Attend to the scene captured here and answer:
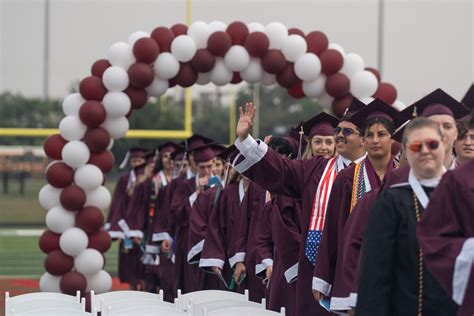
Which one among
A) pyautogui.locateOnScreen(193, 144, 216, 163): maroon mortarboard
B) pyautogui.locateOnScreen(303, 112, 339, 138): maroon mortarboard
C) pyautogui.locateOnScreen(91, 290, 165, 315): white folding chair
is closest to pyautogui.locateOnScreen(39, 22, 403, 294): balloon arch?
pyautogui.locateOnScreen(193, 144, 216, 163): maroon mortarboard

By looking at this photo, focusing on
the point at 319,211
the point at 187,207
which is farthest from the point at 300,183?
the point at 187,207

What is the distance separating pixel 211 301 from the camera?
7.82 metres

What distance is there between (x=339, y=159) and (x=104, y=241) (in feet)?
23.1

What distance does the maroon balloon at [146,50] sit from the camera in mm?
14516

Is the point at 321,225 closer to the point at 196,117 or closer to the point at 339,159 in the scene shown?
the point at 339,159

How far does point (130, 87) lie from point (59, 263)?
2.24m

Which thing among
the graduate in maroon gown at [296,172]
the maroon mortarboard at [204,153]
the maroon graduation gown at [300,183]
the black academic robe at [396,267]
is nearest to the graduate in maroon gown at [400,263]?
the black academic robe at [396,267]

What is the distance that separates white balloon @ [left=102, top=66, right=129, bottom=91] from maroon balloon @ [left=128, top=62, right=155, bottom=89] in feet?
0.28

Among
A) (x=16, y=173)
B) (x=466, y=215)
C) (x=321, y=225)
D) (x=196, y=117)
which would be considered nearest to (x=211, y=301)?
(x=321, y=225)

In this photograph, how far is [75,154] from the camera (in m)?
14.3

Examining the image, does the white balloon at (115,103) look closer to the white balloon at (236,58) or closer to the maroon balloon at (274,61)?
the white balloon at (236,58)

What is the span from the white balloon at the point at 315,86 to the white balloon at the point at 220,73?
3.01ft

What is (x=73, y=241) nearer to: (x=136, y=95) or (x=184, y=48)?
(x=136, y=95)

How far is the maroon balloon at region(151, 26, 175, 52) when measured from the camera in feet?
48.5
